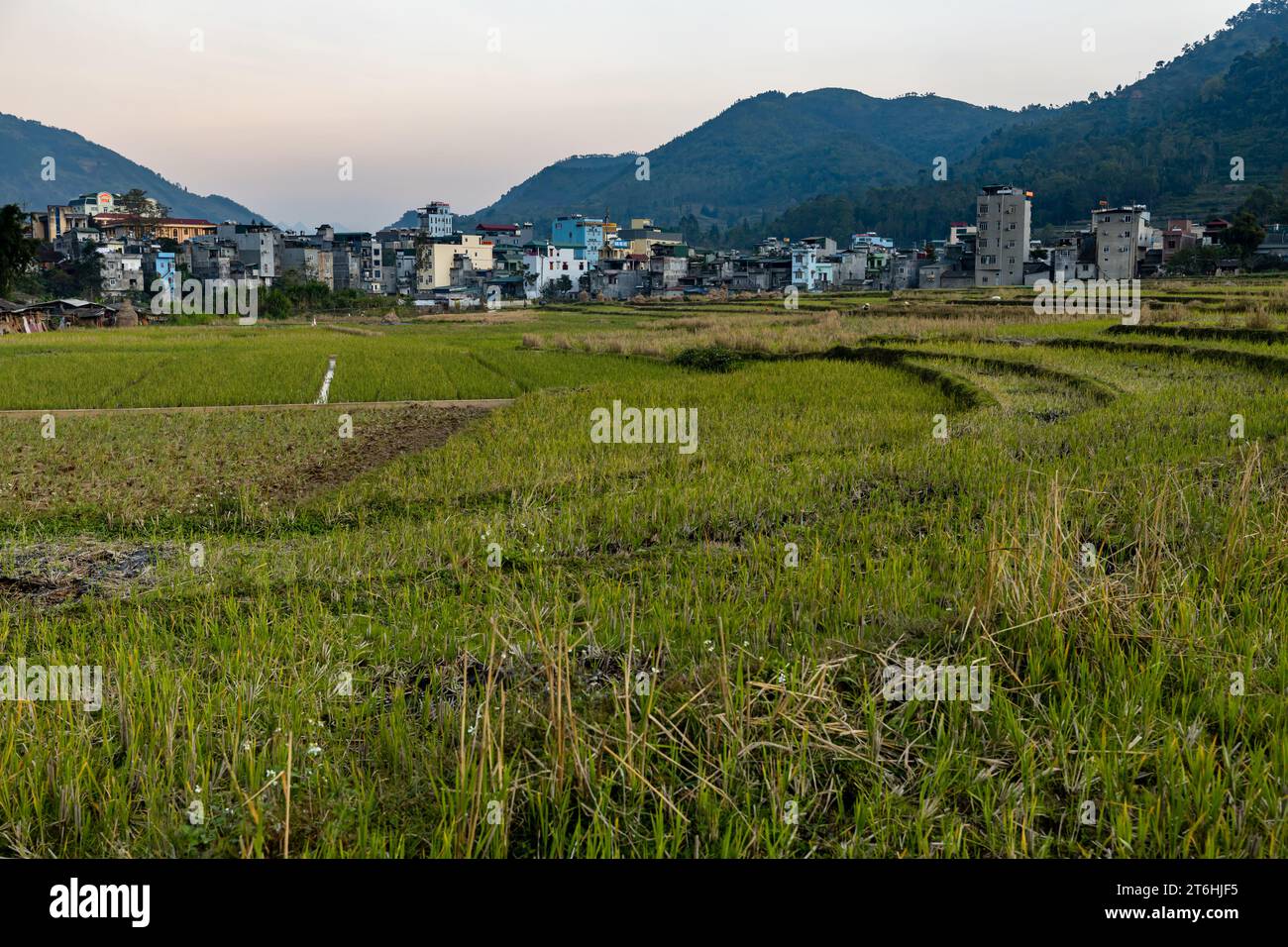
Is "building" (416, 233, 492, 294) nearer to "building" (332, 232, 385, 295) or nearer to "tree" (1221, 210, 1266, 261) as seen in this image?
"building" (332, 232, 385, 295)

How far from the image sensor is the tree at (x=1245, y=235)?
161 ft

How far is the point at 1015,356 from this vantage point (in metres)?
17.3

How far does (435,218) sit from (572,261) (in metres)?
28.0

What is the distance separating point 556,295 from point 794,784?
238 ft

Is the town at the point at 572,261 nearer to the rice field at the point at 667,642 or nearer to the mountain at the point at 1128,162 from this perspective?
the mountain at the point at 1128,162

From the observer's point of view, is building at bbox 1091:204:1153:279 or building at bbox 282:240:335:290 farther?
building at bbox 282:240:335:290

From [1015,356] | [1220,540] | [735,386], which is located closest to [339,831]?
[1220,540]

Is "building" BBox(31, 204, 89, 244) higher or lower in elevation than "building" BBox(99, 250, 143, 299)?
higher

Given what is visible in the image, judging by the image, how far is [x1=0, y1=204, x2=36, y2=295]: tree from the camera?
38250mm

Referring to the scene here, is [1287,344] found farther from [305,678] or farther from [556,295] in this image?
[556,295]

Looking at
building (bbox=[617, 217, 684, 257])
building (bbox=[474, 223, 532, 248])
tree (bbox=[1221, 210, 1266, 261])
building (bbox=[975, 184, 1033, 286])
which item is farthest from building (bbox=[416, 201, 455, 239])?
tree (bbox=[1221, 210, 1266, 261])

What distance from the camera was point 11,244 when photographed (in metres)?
38.4

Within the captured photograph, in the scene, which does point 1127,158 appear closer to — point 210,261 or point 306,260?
point 306,260

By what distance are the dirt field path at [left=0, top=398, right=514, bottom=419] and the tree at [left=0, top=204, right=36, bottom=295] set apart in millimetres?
29537
